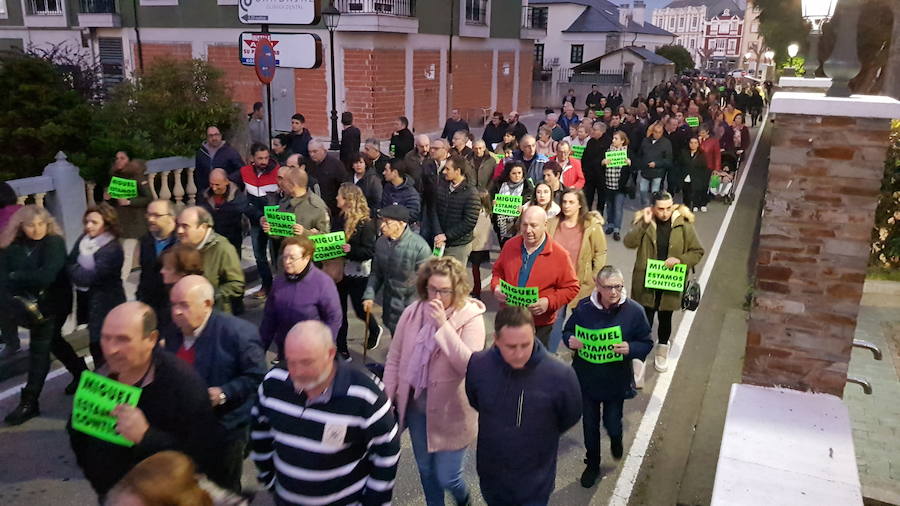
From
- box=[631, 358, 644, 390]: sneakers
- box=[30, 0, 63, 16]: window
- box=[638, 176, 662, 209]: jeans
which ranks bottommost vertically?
box=[631, 358, 644, 390]: sneakers

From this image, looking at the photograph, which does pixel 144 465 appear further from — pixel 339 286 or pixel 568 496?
pixel 339 286

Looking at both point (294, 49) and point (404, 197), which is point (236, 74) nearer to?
point (294, 49)

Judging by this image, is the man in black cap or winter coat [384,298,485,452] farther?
the man in black cap

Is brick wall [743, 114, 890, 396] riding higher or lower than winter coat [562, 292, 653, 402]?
higher

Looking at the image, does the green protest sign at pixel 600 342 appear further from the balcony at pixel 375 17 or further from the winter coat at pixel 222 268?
the balcony at pixel 375 17

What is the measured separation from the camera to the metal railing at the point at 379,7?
926 inches

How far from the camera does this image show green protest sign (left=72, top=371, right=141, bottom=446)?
360 centimetres

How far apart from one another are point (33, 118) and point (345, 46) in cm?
1414

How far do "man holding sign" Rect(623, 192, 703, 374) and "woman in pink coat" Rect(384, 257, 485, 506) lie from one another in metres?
3.09

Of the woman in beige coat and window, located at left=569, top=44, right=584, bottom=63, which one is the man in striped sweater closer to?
the woman in beige coat

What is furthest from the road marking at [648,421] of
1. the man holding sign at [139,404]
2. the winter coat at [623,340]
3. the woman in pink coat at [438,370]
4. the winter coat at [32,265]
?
the winter coat at [32,265]

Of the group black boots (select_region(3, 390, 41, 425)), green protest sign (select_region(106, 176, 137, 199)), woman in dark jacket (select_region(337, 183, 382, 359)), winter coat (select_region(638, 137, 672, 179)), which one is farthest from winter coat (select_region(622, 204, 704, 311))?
winter coat (select_region(638, 137, 672, 179))

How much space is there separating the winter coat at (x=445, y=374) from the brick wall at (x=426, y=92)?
23.0m

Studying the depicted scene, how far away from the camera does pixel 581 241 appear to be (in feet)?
23.5
